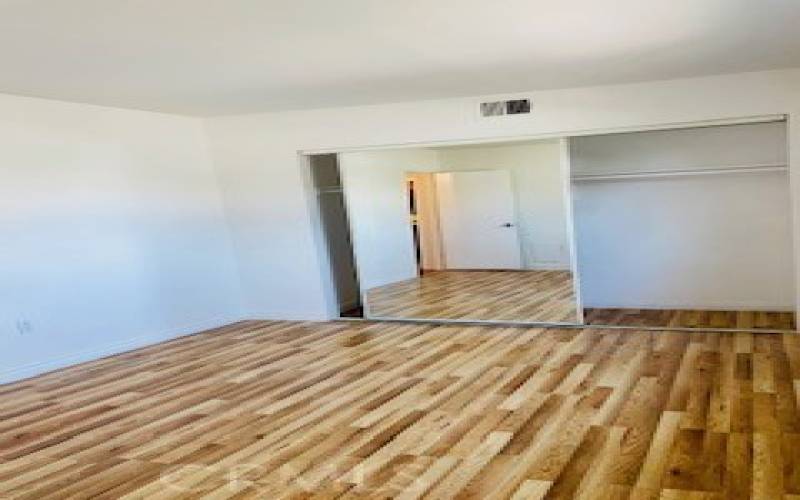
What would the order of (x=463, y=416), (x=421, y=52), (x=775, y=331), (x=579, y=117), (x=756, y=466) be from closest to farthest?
(x=756, y=466)
(x=463, y=416)
(x=421, y=52)
(x=775, y=331)
(x=579, y=117)

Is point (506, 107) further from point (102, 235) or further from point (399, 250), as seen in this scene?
point (102, 235)

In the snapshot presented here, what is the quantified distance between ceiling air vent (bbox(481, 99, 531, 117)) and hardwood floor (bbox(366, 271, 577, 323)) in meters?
1.61

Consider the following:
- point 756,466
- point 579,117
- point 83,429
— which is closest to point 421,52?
point 579,117

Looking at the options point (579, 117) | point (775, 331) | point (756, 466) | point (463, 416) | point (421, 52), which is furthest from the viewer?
point (579, 117)

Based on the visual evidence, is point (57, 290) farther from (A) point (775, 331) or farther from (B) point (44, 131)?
(A) point (775, 331)

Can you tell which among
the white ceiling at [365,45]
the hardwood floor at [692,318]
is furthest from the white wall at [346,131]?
the hardwood floor at [692,318]

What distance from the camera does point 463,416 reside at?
3.40 metres

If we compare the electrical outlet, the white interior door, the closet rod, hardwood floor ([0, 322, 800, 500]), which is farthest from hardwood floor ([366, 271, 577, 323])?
the electrical outlet

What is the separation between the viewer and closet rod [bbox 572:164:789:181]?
5430 mm

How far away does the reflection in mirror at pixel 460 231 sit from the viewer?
616 centimetres

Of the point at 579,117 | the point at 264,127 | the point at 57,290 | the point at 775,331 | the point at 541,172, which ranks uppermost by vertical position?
the point at 264,127

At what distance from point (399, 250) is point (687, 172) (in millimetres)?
3041

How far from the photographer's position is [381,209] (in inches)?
266

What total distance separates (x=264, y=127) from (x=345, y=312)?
214 cm
